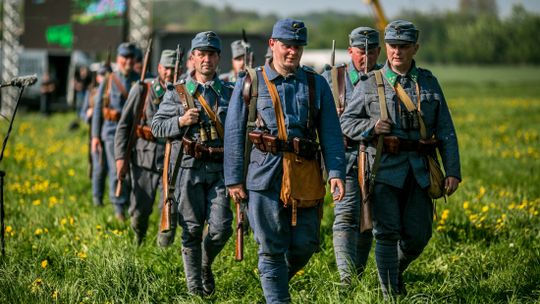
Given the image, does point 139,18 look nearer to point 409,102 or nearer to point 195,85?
point 195,85

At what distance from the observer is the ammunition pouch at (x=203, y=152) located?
6844 millimetres

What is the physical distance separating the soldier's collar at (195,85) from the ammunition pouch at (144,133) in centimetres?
166

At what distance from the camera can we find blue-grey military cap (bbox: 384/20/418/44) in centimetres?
638

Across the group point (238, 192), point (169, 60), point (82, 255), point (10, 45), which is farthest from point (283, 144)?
point (10, 45)

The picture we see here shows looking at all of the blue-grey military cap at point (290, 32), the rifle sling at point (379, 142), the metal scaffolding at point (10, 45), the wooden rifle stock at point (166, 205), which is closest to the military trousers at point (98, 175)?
the wooden rifle stock at point (166, 205)

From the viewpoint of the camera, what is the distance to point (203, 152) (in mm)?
6844

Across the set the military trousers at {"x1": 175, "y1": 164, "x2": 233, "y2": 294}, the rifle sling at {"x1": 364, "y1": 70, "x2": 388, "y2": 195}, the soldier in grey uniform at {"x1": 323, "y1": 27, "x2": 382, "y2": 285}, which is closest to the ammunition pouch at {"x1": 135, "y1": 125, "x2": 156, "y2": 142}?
the military trousers at {"x1": 175, "y1": 164, "x2": 233, "y2": 294}

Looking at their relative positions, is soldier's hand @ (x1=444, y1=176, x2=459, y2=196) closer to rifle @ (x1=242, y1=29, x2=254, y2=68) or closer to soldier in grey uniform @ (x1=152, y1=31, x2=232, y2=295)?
soldier in grey uniform @ (x1=152, y1=31, x2=232, y2=295)

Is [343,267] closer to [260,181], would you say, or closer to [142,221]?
[260,181]

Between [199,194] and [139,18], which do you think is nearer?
[199,194]

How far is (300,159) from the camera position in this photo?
5828 millimetres

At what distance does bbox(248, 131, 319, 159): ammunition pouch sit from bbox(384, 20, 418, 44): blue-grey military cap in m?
1.12

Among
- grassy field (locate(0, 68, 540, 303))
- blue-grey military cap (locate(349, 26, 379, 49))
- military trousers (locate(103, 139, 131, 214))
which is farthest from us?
military trousers (locate(103, 139, 131, 214))

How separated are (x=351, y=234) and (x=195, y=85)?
1754mm
